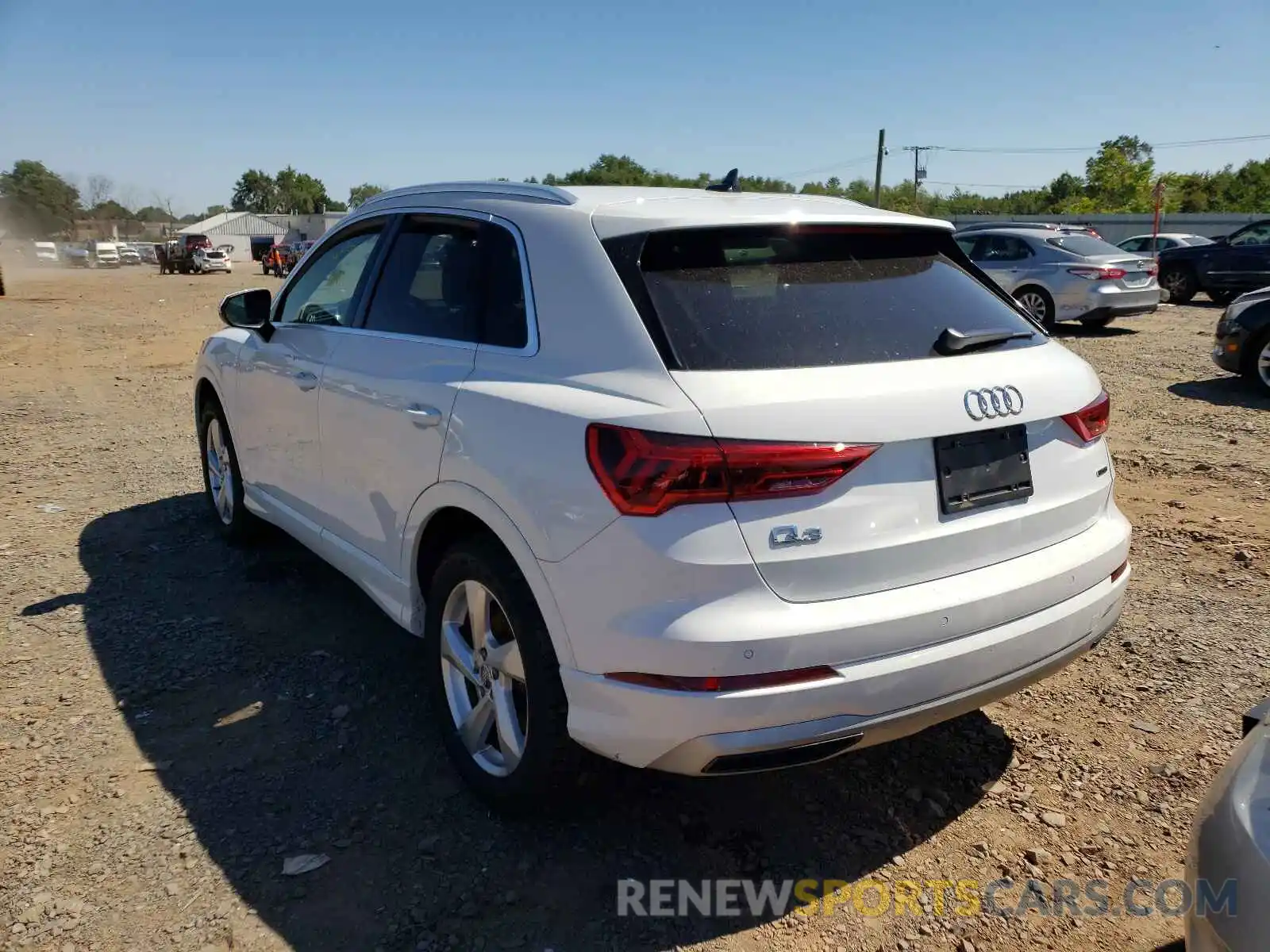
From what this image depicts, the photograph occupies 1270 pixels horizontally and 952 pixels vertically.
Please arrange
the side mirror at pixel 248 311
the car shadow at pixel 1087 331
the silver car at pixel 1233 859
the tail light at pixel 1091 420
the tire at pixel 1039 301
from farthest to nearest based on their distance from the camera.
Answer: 1. the tire at pixel 1039 301
2. the car shadow at pixel 1087 331
3. the side mirror at pixel 248 311
4. the tail light at pixel 1091 420
5. the silver car at pixel 1233 859

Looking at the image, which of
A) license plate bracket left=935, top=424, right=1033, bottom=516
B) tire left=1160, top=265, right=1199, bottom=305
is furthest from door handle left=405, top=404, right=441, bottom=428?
tire left=1160, top=265, right=1199, bottom=305

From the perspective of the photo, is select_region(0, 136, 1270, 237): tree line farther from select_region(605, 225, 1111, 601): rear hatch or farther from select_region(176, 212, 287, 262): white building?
select_region(605, 225, 1111, 601): rear hatch

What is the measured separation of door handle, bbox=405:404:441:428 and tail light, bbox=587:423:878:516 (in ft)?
2.90

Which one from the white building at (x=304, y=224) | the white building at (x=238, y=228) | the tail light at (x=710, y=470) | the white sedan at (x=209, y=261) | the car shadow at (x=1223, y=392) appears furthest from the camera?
the white building at (x=238, y=228)

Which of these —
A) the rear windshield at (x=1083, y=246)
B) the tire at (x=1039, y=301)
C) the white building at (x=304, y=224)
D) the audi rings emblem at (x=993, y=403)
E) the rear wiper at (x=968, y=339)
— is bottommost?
the tire at (x=1039, y=301)

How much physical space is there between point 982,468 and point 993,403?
0.58ft

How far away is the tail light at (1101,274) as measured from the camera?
14.1 metres

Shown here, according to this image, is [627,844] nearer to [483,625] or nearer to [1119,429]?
[483,625]

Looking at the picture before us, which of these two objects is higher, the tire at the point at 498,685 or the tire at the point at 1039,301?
the tire at the point at 1039,301

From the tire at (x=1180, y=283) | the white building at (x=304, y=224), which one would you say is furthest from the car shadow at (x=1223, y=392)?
the white building at (x=304, y=224)

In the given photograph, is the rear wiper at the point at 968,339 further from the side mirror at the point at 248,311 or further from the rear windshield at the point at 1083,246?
the rear windshield at the point at 1083,246

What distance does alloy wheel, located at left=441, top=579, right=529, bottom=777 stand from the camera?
2.83 meters

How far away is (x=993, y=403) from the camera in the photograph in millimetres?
2561

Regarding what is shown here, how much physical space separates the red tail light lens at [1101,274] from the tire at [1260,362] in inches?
207
